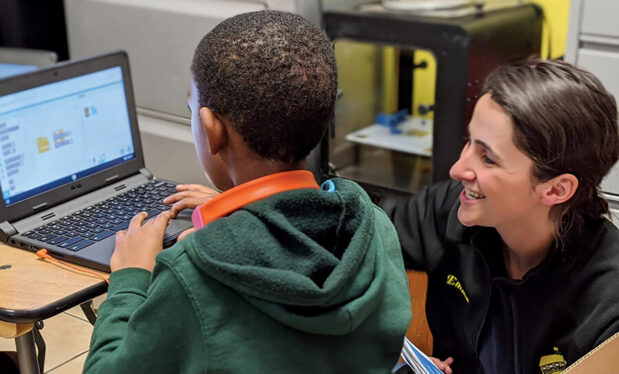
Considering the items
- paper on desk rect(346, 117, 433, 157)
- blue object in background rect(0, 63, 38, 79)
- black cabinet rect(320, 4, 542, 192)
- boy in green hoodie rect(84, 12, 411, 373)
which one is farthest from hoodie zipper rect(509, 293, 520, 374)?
blue object in background rect(0, 63, 38, 79)

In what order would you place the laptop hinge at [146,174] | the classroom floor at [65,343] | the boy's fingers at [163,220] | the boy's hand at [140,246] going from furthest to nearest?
1. the classroom floor at [65,343]
2. the laptop hinge at [146,174]
3. the boy's fingers at [163,220]
4. the boy's hand at [140,246]

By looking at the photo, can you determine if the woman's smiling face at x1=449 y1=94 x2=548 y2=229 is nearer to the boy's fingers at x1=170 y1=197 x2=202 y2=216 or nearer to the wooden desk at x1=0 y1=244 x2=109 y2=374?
the boy's fingers at x1=170 y1=197 x2=202 y2=216

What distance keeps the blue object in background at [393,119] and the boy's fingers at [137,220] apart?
103 cm

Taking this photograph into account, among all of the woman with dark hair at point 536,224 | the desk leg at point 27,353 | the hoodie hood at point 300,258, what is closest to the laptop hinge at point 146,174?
the desk leg at point 27,353

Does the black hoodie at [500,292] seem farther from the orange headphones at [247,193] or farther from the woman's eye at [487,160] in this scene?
the orange headphones at [247,193]

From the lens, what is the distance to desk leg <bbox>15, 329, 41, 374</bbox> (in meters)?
1.29

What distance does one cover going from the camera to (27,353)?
1312 mm

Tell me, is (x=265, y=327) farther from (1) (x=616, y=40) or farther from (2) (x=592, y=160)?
(1) (x=616, y=40)

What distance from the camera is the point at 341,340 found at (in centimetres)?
92

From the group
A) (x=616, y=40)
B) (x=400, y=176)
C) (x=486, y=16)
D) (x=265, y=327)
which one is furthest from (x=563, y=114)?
(x=400, y=176)

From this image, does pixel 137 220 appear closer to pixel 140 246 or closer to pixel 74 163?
pixel 140 246

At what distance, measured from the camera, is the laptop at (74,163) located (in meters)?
1.35

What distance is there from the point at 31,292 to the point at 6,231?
0.21 meters

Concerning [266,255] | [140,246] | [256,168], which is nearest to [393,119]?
[140,246]
